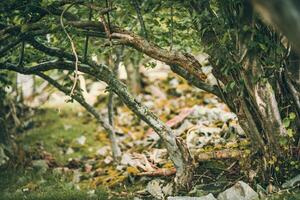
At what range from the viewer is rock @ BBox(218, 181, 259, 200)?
30.1 feet

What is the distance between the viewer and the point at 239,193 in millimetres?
9297

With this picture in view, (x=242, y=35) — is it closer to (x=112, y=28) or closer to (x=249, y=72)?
(x=249, y=72)

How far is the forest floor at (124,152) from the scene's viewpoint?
1090 cm

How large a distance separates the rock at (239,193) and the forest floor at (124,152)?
0.35 metres

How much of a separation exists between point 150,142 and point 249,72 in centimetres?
694

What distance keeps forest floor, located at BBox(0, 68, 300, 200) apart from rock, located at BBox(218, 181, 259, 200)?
35 cm

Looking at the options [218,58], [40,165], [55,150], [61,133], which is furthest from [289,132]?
[61,133]

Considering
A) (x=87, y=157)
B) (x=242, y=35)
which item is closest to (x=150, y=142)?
(x=87, y=157)

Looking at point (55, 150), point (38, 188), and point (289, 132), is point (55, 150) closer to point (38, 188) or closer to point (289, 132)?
point (38, 188)

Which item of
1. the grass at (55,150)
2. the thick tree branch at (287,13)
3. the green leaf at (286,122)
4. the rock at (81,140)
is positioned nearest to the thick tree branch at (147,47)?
the green leaf at (286,122)

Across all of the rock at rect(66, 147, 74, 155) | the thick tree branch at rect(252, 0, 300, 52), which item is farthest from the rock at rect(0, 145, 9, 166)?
the thick tree branch at rect(252, 0, 300, 52)

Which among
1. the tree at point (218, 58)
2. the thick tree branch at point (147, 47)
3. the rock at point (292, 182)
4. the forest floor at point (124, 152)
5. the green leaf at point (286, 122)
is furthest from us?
the forest floor at point (124, 152)

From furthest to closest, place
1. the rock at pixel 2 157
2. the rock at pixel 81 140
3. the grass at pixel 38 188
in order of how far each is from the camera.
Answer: the rock at pixel 81 140 → the rock at pixel 2 157 → the grass at pixel 38 188

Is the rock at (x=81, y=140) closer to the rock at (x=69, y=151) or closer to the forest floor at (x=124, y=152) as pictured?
the forest floor at (x=124, y=152)
